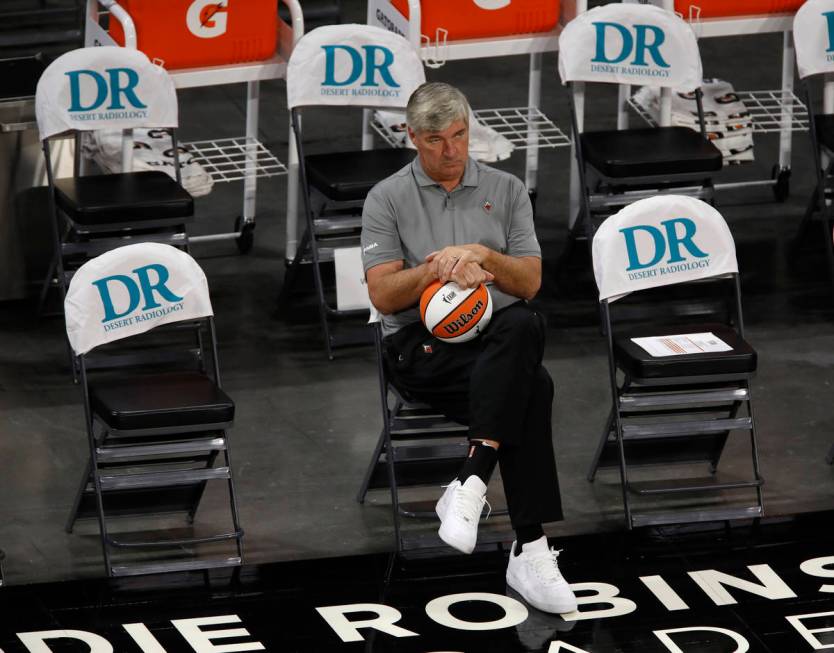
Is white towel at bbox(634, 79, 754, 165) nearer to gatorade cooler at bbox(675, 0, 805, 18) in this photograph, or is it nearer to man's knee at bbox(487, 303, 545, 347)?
gatorade cooler at bbox(675, 0, 805, 18)

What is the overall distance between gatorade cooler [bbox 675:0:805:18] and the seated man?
99.0 inches

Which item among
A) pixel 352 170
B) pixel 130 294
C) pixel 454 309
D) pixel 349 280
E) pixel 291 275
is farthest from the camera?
pixel 291 275

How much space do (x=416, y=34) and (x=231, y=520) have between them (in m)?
2.52

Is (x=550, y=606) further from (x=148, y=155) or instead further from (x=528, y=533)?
(x=148, y=155)

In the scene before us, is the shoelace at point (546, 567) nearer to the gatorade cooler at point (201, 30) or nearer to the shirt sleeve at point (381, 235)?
the shirt sleeve at point (381, 235)

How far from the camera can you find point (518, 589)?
16.7ft

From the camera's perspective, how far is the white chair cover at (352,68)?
688cm

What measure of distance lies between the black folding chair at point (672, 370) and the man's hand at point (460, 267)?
0.60m

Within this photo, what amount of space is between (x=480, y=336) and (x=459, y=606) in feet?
2.71

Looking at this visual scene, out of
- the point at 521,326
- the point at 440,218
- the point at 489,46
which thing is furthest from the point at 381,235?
the point at 489,46

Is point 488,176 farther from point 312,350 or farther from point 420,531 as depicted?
point 312,350

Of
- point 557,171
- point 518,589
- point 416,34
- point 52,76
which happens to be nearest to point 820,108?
point 557,171

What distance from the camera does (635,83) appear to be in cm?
705

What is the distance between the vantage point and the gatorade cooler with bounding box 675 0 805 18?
24.8 ft
